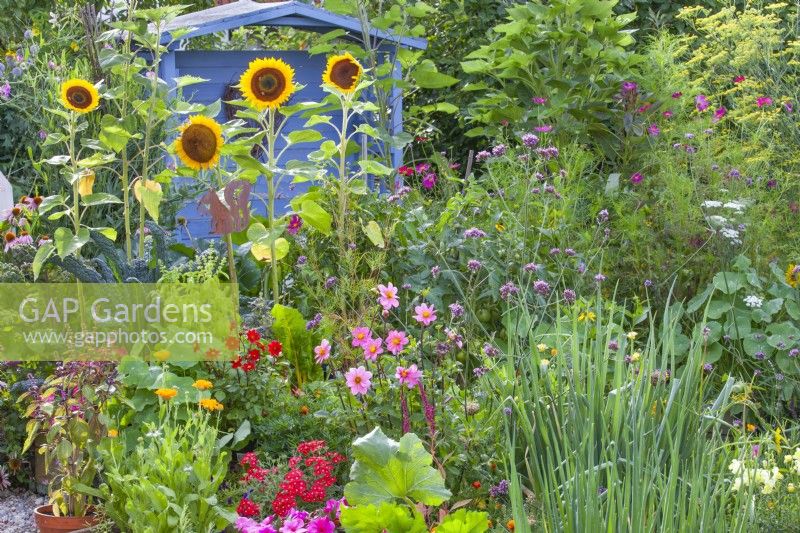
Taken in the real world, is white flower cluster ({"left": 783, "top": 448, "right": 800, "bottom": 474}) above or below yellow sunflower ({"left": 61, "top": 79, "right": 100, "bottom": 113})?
below

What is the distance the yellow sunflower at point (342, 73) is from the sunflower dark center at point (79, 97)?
1.00 metres

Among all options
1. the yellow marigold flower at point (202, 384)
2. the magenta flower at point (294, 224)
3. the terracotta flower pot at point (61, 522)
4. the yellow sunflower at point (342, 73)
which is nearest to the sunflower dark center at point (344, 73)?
the yellow sunflower at point (342, 73)

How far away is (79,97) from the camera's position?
13.1 feet

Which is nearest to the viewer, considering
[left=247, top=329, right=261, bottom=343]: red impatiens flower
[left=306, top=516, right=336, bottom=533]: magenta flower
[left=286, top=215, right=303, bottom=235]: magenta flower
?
[left=306, top=516, right=336, bottom=533]: magenta flower

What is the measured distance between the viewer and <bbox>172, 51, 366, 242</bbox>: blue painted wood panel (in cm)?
628

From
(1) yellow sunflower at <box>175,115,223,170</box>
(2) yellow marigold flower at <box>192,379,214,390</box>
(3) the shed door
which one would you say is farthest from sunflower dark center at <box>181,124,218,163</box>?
(3) the shed door

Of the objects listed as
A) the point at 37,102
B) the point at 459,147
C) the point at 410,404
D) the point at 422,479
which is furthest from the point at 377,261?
the point at 459,147

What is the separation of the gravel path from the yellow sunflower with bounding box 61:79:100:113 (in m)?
1.48

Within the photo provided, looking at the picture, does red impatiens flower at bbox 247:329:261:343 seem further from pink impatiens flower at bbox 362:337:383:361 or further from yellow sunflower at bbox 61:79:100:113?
yellow sunflower at bbox 61:79:100:113

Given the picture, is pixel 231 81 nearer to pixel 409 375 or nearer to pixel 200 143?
pixel 200 143

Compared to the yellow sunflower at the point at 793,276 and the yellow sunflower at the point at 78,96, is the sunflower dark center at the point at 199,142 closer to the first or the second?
the yellow sunflower at the point at 78,96

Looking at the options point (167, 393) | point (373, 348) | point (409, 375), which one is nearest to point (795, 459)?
point (409, 375)

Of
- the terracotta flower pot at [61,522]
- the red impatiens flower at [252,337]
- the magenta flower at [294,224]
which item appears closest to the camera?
the terracotta flower pot at [61,522]

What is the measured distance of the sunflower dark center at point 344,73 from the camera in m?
4.39
